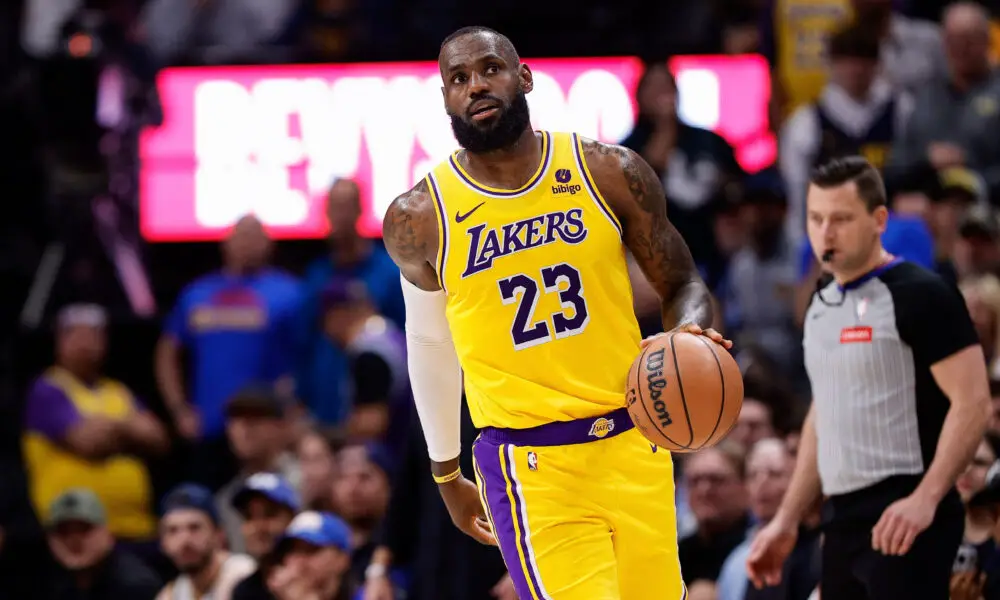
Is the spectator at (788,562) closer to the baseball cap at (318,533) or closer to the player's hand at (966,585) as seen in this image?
the player's hand at (966,585)

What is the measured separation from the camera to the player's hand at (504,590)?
289 inches

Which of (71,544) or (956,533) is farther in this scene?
(71,544)

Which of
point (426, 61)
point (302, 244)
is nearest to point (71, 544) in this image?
point (302, 244)

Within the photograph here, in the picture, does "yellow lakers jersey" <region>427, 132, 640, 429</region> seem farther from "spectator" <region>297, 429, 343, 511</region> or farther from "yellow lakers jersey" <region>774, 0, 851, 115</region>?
"yellow lakers jersey" <region>774, 0, 851, 115</region>

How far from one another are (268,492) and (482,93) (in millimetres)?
4445

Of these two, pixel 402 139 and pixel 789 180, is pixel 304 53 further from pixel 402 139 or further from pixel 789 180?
pixel 789 180

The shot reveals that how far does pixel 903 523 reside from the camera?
5957 millimetres

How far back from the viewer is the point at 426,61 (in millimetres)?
12477

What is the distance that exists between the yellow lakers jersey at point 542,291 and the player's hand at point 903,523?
119 cm

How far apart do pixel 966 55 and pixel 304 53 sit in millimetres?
4819

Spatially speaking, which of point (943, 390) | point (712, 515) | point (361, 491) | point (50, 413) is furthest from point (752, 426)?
point (50, 413)

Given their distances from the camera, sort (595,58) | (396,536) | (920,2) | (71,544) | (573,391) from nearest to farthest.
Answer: (573,391), (396,536), (71,544), (595,58), (920,2)

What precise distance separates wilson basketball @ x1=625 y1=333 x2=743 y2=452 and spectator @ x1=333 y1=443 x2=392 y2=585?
169 inches

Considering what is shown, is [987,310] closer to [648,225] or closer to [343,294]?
[648,225]
